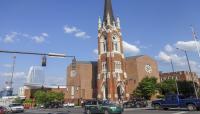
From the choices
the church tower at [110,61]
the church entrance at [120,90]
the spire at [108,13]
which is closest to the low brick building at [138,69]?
the church entrance at [120,90]

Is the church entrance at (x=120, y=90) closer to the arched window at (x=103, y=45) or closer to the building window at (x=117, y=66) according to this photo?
the building window at (x=117, y=66)

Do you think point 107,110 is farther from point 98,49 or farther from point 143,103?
point 98,49

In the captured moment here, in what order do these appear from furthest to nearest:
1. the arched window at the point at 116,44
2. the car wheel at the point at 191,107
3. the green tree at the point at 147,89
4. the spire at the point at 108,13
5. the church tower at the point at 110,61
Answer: the spire at the point at 108,13 → the arched window at the point at 116,44 → the church tower at the point at 110,61 → the green tree at the point at 147,89 → the car wheel at the point at 191,107

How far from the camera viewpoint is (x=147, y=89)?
71.1 m

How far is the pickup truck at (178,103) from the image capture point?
3129cm

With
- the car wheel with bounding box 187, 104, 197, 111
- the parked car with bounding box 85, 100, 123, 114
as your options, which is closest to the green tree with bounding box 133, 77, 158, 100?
the car wheel with bounding box 187, 104, 197, 111

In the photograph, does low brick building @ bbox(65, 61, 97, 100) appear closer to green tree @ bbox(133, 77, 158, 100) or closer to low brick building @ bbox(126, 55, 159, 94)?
low brick building @ bbox(126, 55, 159, 94)

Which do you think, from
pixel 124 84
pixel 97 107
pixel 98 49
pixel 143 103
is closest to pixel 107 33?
pixel 98 49

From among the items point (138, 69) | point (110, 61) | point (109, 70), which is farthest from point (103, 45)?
point (138, 69)

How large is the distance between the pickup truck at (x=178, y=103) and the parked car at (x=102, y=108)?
9.34 m

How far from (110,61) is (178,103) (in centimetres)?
4463

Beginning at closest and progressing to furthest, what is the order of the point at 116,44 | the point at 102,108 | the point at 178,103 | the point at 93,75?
the point at 102,108
the point at 178,103
the point at 116,44
the point at 93,75

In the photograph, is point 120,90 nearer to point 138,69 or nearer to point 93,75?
point 138,69

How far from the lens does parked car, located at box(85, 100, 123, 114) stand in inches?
1059
